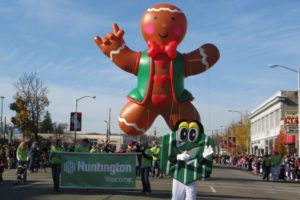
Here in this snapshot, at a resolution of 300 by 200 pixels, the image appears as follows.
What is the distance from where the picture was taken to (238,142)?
297 feet

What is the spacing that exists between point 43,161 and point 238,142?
6465cm

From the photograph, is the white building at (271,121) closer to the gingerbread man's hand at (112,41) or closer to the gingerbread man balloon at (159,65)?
the gingerbread man balloon at (159,65)

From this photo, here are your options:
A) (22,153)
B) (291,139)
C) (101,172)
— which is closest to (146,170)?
(101,172)

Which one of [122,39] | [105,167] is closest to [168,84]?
[122,39]

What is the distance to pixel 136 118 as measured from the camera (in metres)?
20.4

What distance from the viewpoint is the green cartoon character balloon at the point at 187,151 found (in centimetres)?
1004

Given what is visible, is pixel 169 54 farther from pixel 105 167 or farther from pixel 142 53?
pixel 105 167

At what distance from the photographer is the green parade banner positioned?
15539 millimetres

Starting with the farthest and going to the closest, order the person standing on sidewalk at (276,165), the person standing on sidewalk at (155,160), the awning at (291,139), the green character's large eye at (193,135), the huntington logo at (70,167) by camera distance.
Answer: the awning at (291,139)
the person standing on sidewalk at (276,165)
the person standing on sidewalk at (155,160)
the huntington logo at (70,167)
the green character's large eye at (193,135)

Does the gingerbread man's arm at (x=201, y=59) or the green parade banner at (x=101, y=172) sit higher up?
the gingerbread man's arm at (x=201, y=59)

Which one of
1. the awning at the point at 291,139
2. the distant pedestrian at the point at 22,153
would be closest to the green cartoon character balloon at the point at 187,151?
the distant pedestrian at the point at 22,153

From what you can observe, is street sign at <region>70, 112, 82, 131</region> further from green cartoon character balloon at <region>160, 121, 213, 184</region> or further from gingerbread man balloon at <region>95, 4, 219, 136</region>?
green cartoon character balloon at <region>160, 121, 213, 184</region>

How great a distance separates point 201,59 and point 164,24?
2.16 metres

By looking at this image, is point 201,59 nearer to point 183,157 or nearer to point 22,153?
point 22,153
